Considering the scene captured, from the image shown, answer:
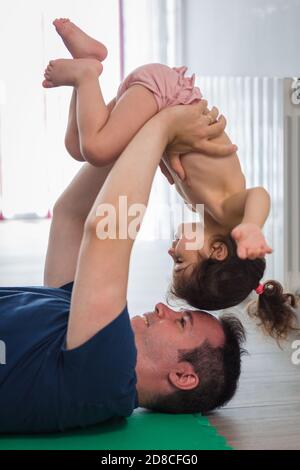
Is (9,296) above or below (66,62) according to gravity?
below

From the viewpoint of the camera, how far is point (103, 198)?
113 centimetres

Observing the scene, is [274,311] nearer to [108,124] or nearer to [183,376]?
[183,376]

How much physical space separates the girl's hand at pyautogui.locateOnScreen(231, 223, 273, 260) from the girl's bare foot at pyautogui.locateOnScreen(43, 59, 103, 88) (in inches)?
17.8

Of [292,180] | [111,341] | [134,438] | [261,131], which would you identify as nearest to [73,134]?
[111,341]

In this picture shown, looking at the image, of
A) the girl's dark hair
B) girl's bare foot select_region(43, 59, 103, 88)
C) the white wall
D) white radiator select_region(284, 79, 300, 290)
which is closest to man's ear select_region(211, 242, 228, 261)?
the girl's dark hair

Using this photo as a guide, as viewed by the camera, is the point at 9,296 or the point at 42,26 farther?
the point at 42,26

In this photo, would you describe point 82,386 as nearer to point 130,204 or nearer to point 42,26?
point 130,204

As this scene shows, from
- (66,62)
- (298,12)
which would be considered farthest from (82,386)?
(298,12)

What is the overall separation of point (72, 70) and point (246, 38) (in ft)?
5.96

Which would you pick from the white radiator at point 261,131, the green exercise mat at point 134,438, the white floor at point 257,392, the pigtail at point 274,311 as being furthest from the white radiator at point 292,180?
the green exercise mat at point 134,438

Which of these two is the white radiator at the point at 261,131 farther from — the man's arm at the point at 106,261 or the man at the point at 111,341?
the man's arm at the point at 106,261

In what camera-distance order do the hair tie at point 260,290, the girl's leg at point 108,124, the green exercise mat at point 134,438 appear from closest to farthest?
the green exercise mat at point 134,438 < the girl's leg at point 108,124 < the hair tie at point 260,290

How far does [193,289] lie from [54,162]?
3.73 metres

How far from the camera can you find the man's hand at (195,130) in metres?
1.30
